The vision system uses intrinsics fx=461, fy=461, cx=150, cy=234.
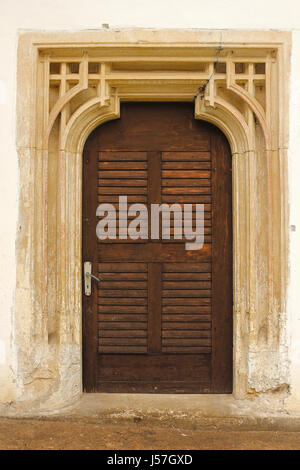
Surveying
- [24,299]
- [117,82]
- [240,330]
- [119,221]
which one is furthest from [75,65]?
[240,330]

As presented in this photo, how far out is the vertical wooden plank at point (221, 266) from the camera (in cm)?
414

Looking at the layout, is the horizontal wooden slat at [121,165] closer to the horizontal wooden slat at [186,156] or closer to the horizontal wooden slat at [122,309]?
the horizontal wooden slat at [186,156]

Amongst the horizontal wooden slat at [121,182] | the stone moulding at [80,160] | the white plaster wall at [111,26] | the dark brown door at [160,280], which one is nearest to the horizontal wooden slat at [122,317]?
the dark brown door at [160,280]

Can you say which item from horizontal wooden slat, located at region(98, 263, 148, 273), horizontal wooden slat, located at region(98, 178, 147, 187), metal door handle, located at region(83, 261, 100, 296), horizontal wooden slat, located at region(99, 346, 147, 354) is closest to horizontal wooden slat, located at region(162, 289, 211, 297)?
horizontal wooden slat, located at region(98, 263, 148, 273)

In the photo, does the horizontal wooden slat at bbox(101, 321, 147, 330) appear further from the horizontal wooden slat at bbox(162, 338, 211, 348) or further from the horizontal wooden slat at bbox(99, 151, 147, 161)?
the horizontal wooden slat at bbox(99, 151, 147, 161)

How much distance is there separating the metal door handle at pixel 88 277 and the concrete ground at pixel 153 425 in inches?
36.8

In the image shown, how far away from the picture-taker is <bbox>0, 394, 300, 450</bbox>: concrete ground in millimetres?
3221

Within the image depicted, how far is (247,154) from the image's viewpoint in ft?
12.8

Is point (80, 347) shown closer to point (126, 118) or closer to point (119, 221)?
point (119, 221)

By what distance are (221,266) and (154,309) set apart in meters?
0.72

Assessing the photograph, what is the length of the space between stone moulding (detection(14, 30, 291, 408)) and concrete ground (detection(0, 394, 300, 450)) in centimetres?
19

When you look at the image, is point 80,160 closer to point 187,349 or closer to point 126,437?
point 187,349

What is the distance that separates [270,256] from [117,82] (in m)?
1.95

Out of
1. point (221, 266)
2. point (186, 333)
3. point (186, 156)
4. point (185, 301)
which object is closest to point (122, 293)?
point (185, 301)
